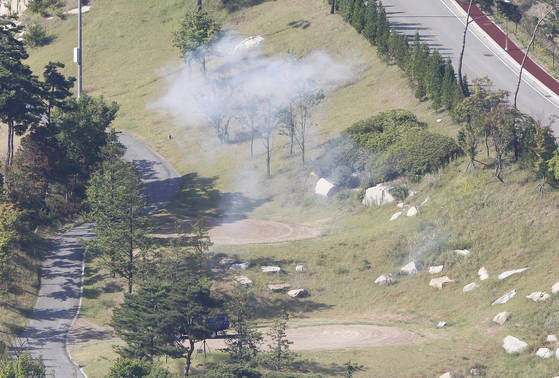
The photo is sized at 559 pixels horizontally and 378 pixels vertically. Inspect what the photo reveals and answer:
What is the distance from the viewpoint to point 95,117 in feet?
269

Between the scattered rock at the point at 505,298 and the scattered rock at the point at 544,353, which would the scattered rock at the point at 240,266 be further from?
the scattered rock at the point at 544,353

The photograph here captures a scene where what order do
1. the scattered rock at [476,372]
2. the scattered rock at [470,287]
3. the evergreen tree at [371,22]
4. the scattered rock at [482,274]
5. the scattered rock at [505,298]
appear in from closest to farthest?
the scattered rock at [476,372] → the scattered rock at [505,298] → the scattered rock at [470,287] → the scattered rock at [482,274] → the evergreen tree at [371,22]

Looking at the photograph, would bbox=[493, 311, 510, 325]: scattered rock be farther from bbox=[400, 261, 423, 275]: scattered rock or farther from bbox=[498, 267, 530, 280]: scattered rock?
bbox=[400, 261, 423, 275]: scattered rock

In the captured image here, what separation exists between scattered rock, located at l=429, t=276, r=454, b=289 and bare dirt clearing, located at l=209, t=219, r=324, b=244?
529 inches

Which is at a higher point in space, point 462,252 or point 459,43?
point 459,43

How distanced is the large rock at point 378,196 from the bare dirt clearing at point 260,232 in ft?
14.7

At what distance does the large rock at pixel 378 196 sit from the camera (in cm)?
6956

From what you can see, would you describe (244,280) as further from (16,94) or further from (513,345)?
(16,94)

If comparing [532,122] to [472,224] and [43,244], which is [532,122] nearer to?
[472,224]

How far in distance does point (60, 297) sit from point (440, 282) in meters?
27.8

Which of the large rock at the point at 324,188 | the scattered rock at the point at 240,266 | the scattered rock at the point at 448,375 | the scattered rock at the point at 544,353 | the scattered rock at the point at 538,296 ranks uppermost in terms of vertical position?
the scattered rock at the point at 538,296

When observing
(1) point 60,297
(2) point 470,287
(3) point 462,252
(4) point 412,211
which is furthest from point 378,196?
(1) point 60,297

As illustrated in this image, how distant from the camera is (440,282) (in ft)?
188

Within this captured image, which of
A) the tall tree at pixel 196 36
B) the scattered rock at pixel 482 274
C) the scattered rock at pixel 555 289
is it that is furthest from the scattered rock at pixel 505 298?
the tall tree at pixel 196 36
